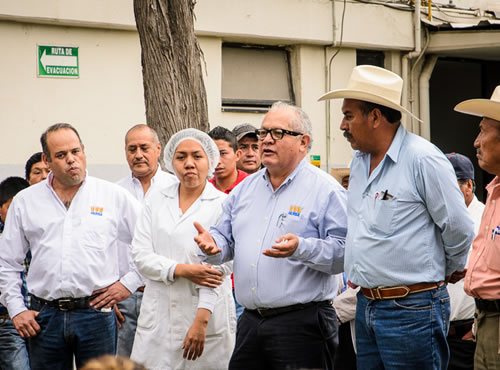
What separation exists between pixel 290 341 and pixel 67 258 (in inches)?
68.1

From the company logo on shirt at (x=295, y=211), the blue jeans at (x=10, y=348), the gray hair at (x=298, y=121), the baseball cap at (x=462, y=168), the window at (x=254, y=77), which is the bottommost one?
the blue jeans at (x=10, y=348)

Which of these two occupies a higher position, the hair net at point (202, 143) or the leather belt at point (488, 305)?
the hair net at point (202, 143)

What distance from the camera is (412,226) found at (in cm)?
429

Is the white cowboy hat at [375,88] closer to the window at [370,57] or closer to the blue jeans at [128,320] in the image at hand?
the blue jeans at [128,320]

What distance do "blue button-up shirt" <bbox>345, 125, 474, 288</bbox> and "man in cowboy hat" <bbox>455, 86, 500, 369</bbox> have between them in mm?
108

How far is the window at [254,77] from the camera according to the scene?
12.8 meters

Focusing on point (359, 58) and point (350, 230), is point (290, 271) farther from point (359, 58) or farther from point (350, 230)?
point (359, 58)

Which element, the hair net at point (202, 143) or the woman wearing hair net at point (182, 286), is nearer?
the woman wearing hair net at point (182, 286)

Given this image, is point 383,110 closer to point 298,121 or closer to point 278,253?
point 298,121

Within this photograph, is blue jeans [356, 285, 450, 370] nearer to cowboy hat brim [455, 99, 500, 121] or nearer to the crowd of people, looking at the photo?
the crowd of people

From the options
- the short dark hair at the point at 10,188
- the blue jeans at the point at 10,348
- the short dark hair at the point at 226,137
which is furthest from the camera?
the short dark hair at the point at 226,137

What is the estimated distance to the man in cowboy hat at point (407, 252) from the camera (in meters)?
4.22

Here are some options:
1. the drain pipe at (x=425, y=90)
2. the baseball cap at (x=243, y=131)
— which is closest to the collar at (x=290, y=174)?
the baseball cap at (x=243, y=131)

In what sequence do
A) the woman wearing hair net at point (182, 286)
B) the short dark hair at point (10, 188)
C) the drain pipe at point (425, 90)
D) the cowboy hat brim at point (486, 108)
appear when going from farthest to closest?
the drain pipe at point (425, 90)
the short dark hair at point (10, 188)
the woman wearing hair net at point (182, 286)
the cowboy hat brim at point (486, 108)
